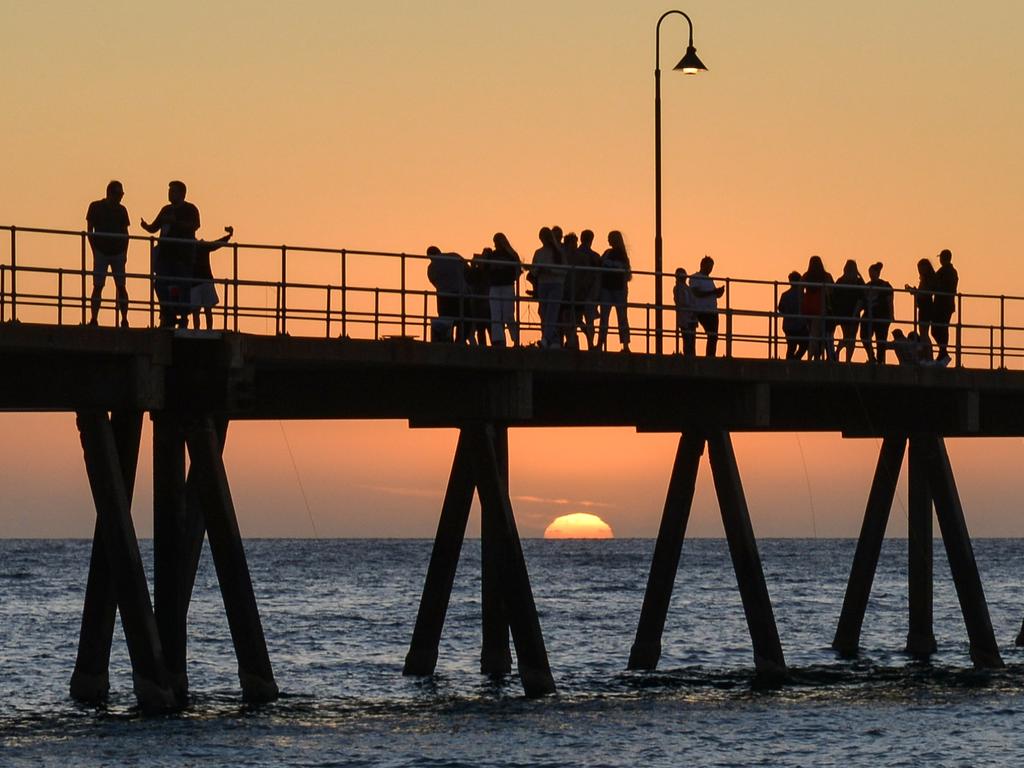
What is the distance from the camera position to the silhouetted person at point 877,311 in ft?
112

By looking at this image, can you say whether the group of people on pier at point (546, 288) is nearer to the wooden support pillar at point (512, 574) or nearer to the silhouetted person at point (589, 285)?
the silhouetted person at point (589, 285)

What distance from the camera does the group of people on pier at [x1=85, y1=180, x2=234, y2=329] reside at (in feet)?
85.5

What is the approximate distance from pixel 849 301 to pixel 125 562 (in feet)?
42.4

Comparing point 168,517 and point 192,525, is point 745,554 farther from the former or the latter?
point 168,517

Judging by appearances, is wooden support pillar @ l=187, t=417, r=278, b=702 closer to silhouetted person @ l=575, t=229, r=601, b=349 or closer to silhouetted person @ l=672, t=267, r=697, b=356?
silhouetted person @ l=575, t=229, r=601, b=349

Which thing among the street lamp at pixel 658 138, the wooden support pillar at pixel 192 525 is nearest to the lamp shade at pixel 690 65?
the street lamp at pixel 658 138

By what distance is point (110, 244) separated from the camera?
1024 inches

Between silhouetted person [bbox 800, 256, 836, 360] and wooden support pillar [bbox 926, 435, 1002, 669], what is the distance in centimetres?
358

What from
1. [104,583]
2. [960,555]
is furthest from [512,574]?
[960,555]

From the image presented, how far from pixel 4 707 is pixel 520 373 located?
9185 mm

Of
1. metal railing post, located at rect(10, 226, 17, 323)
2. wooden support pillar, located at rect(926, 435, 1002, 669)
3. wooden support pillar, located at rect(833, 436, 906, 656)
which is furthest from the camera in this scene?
wooden support pillar, located at rect(833, 436, 906, 656)

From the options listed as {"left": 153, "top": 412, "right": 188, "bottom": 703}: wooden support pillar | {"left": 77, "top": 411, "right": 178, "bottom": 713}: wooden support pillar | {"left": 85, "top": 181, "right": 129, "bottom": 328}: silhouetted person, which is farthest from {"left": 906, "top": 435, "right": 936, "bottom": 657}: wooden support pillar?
{"left": 85, "top": 181, "right": 129, "bottom": 328}: silhouetted person

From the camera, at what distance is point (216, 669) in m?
40.8

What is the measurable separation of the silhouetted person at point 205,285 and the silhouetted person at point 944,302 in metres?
12.8
